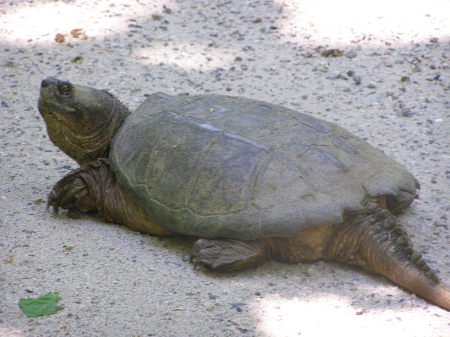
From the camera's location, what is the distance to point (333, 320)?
266 centimetres

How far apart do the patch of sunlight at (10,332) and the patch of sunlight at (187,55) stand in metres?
3.70

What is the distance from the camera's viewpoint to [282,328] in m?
2.62

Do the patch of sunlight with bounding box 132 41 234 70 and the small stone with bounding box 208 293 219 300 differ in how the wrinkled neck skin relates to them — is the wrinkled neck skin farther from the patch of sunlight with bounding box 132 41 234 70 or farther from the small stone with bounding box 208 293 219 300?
the patch of sunlight with bounding box 132 41 234 70

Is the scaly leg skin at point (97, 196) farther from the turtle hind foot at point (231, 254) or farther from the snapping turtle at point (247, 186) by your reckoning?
the turtle hind foot at point (231, 254)

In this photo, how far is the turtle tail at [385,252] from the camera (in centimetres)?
277

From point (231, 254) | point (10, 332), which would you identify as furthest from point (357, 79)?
Answer: point (10, 332)

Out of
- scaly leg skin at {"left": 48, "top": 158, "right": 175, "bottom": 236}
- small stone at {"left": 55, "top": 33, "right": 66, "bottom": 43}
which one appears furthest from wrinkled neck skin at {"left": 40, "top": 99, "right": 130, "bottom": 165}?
small stone at {"left": 55, "top": 33, "right": 66, "bottom": 43}

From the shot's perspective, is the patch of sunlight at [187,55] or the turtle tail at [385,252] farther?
the patch of sunlight at [187,55]

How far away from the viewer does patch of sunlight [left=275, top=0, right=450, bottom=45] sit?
6.00 metres

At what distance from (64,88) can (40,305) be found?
152 cm

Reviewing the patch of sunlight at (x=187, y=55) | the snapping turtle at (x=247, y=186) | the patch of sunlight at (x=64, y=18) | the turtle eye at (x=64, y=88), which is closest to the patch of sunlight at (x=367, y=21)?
the patch of sunlight at (x=187, y=55)

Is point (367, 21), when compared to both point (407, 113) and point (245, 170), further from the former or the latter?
point (245, 170)

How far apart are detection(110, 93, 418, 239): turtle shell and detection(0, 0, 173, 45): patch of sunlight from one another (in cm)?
307

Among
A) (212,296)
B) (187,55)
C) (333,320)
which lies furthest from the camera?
(187,55)
